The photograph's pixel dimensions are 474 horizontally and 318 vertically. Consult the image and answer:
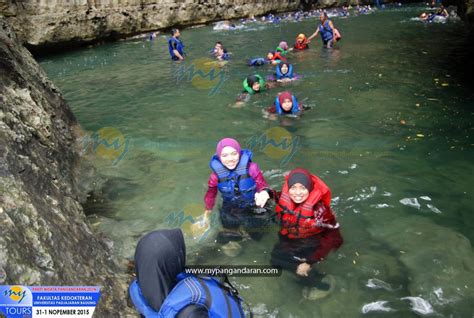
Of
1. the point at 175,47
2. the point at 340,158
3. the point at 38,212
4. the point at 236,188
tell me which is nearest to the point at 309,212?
the point at 236,188

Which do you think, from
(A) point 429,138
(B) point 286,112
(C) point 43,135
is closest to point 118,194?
(C) point 43,135

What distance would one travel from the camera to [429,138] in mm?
7293

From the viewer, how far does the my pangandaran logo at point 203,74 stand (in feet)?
40.3

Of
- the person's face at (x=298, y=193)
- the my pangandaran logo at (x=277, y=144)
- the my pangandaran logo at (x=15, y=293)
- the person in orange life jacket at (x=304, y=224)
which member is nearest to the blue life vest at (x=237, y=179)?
the person in orange life jacket at (x=304, y=224)

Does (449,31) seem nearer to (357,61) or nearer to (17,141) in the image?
(357,61)

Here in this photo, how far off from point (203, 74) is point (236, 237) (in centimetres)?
962

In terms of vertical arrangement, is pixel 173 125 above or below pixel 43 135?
below

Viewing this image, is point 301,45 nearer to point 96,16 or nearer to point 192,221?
point 96,16

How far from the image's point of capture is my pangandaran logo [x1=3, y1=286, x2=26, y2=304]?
2445mm

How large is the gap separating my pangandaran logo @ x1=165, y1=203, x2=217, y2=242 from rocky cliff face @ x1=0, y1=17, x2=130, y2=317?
131 centimetres

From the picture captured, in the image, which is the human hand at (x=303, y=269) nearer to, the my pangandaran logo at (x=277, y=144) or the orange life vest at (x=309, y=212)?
the orange life vest at (x=309, y=212)

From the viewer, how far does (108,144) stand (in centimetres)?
822

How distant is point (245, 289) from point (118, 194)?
3.01 meters

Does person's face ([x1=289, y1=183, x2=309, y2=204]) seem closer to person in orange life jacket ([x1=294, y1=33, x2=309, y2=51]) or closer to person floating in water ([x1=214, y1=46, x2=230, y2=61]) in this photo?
person floating in water ([x1=214, y1=46, x2=230, y2=61])
